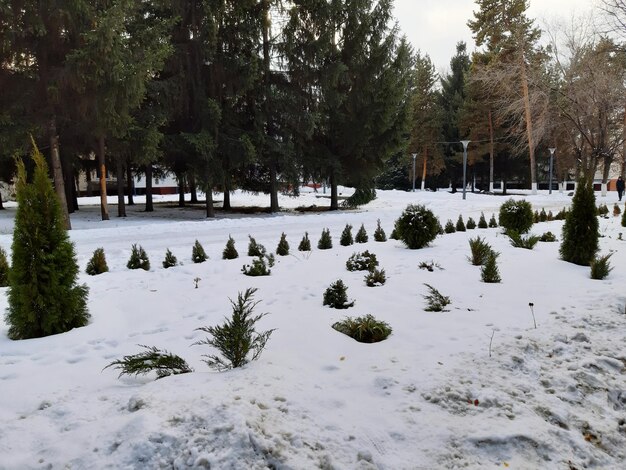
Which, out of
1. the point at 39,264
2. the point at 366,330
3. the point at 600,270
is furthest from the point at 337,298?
the point at 600,270

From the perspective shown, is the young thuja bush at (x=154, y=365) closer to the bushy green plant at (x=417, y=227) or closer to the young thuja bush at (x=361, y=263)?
the young thuja bush at (x=361, y=263)

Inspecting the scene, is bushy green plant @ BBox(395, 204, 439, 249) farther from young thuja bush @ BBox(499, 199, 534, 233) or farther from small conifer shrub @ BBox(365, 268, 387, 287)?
young thuja bush @ BBox(499, 199, 534, 233)

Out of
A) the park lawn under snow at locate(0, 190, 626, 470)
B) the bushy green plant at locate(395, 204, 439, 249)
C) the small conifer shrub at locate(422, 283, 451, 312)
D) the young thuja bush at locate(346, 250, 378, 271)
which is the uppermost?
the bushy green plant at locate(395, 204, 439, 249)

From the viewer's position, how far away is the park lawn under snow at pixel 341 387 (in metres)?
2.37

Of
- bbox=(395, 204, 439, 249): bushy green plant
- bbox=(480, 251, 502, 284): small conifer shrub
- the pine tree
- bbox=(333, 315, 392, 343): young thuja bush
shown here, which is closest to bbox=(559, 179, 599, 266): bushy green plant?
bbox=(480, 251, 502, 284): small conifer shrub

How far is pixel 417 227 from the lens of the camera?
8289 millimetres

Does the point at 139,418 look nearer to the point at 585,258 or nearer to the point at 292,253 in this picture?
the point at 292,253

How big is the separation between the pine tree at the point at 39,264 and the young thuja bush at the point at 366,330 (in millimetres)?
2751

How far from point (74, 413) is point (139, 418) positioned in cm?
50

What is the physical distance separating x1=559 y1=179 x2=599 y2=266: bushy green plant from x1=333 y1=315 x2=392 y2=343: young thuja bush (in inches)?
175

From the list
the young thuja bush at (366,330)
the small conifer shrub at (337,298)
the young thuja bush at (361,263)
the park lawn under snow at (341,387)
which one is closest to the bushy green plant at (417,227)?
the young thuja bush at (361,263)

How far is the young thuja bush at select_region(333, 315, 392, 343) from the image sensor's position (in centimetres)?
404

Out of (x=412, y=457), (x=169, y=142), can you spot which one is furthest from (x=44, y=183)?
(x=169, y=142)

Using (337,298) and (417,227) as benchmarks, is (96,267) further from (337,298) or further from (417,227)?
(417,227)
